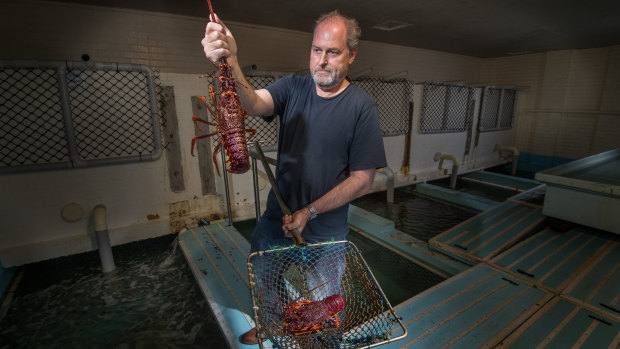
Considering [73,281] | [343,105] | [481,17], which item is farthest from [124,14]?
[481,17]

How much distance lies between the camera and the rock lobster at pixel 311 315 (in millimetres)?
1368

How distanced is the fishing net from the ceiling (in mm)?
4088

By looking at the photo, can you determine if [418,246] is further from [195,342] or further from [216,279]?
[195,342]

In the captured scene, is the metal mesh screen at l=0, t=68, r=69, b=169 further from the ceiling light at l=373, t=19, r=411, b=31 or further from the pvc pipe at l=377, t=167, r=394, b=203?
the ceiling light at l=373, t=19, r=411, b=31

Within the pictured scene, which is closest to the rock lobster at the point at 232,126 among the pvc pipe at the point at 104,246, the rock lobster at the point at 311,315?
the rock lobster at the point at 311,315

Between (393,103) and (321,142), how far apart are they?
190 inches

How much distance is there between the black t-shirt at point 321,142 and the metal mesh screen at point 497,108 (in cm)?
710

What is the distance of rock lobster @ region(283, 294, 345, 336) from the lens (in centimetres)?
137

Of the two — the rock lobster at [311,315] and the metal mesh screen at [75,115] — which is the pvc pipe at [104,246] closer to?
the metal mesh screen at [75,115]

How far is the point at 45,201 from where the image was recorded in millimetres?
3355

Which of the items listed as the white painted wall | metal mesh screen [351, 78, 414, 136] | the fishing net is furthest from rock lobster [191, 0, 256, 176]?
metal mesh screen [351, 78, 414, 136]

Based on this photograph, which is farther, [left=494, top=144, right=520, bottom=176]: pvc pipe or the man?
[left=494, top=144, right=520, bottom=176]: pvc pipe

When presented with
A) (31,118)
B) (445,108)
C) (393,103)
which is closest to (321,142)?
(31,118)

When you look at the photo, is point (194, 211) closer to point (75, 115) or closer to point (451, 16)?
point (75, 115)
